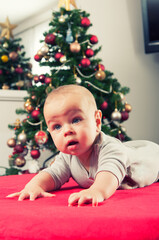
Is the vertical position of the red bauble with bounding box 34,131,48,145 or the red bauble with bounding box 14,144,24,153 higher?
the red bauble with bounding box 34,131,48,145

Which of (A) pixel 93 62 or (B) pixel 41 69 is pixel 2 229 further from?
(B) pixel 41 69

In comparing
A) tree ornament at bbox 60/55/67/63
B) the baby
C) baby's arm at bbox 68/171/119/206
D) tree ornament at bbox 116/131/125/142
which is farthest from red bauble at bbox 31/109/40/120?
baby's arm at bbox 68/171/119/206

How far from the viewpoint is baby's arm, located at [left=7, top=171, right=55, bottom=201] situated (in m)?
0.87

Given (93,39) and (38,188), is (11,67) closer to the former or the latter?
(93,39)

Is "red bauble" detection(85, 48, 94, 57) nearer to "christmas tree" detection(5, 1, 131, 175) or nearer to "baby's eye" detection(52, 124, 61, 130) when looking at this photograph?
"christmas tree" detection(5, 1, 131, 175)

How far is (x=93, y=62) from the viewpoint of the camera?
2057mm

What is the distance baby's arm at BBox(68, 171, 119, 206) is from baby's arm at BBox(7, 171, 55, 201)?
0.17 meters

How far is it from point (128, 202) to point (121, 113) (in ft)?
4.61

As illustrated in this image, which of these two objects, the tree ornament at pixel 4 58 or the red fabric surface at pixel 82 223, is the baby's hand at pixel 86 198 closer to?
the red fabric surface at pixel 82 223

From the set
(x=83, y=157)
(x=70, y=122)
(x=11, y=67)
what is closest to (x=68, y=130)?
(x=70, y=122)

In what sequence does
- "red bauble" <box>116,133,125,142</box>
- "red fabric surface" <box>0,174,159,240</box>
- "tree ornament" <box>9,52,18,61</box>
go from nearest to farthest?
"red fabric surface" <box>0,174,159,240</box> → "red bauble" <box>116,133,125,142</box> → "tree ornament" <box>9,52,18,61</box>

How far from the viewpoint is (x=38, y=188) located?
35.8 inches

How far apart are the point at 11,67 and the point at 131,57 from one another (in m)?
1.27

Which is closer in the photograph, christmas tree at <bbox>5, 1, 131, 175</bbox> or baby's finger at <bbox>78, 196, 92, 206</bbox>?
baby's finger at <bbox>78, 196, 92, 206</bbox>
